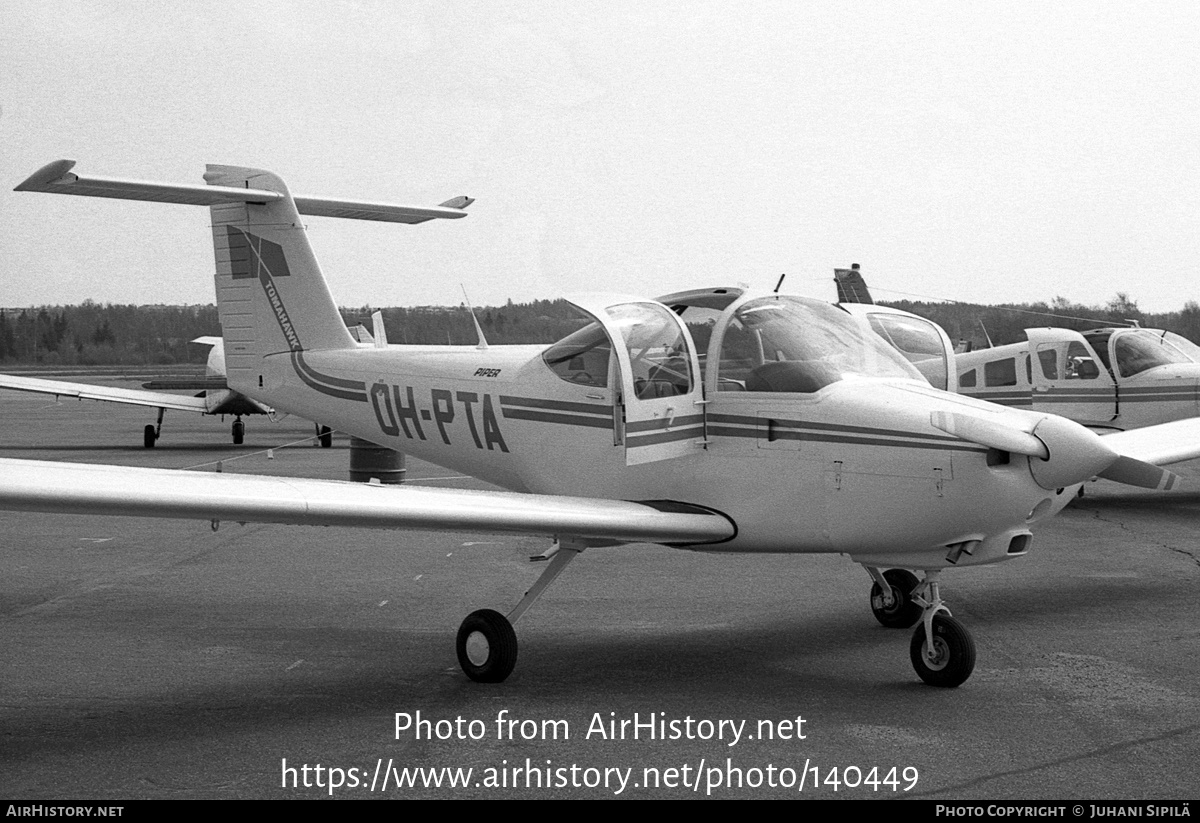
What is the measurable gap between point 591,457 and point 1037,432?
2.61 m

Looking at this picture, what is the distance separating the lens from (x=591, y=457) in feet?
24.7

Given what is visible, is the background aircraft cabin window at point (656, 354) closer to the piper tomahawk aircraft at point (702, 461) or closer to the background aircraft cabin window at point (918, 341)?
the piper tomahawk aircraft at point (702, 461)

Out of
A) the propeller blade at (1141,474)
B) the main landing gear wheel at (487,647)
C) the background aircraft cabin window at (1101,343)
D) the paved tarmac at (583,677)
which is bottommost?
the paved tarmac at (583,677)

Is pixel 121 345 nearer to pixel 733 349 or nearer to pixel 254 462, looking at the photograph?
pixel 254 462

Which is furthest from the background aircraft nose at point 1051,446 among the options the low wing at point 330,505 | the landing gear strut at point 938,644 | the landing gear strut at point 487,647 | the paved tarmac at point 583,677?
the landing gear strut at point 487,647

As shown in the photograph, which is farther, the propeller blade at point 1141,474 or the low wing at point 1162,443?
the low wing at point 1162,443

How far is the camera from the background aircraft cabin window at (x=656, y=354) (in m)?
7.12

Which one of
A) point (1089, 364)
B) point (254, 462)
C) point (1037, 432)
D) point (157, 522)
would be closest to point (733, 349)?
point (1037, 432)

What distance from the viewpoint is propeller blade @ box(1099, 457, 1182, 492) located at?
6207 mm

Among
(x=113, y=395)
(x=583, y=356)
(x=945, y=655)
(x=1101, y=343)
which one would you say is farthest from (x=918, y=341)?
(x=113, y=395)

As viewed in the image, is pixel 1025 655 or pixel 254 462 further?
pixel 254 462

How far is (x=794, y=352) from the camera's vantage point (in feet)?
22.7

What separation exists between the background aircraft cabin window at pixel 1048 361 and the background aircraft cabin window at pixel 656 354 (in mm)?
A: 10163

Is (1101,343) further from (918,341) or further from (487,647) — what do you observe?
(487,647)
